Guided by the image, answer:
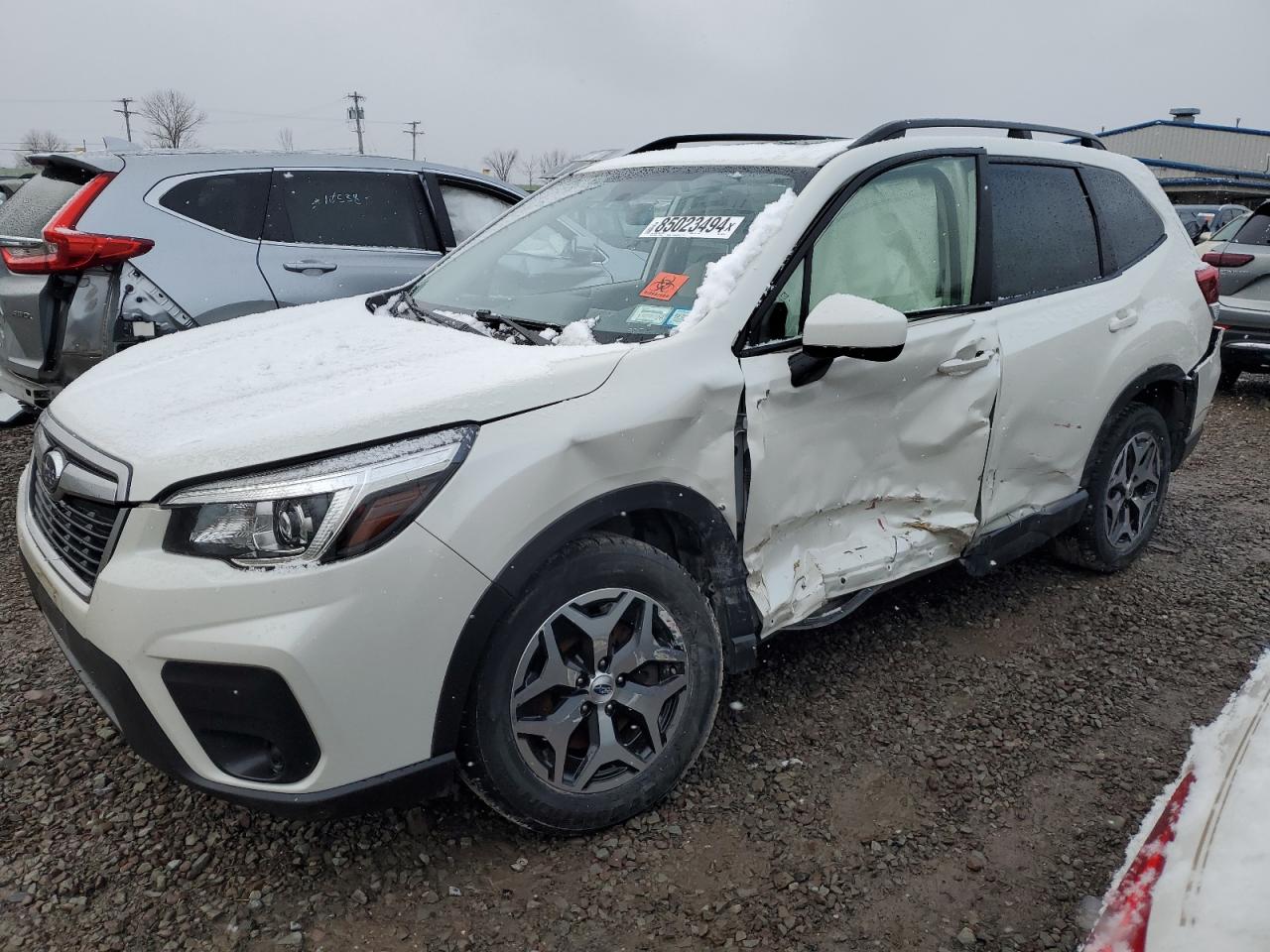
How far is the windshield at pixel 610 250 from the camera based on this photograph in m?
2.69

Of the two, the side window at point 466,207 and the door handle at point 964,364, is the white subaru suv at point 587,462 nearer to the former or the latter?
the door handle at point 964,364

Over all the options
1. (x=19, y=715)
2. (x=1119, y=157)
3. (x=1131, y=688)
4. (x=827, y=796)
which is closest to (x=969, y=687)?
(x=1131, y=688)

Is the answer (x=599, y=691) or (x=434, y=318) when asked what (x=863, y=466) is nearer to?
(x=599, y=691)

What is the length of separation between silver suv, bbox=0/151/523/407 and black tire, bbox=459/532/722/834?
293cm

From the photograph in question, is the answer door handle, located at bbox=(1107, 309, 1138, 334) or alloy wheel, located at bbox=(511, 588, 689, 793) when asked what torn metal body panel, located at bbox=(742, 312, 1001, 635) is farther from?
door handle, located at bbox=(1107, 309, 1138, 334)

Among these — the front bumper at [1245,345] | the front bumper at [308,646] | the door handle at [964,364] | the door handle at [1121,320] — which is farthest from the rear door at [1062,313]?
the front bumper at [1245,345]

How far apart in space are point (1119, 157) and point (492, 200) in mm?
3520

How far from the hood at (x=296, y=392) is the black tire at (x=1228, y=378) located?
25.6ft

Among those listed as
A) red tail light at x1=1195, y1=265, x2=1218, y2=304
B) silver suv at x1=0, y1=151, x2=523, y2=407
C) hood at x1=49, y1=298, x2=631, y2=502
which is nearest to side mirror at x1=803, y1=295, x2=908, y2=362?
hood at x1=49, y1=298, x2=631, y2=502

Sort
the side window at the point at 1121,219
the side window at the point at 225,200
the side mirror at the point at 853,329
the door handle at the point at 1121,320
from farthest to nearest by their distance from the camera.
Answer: the side window at the point at 225,200
the side window at the point at 1121,219
the door handle at the point at 1121,320
the side mirror at the point at 853,329

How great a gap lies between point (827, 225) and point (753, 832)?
1.68 meters

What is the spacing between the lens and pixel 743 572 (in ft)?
8.39

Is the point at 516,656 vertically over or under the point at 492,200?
under

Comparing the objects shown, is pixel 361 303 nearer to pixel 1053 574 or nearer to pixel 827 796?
pixel 827 796
